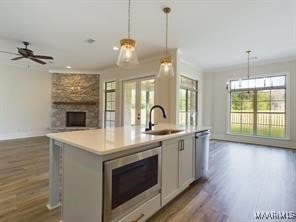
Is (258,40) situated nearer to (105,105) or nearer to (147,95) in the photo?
(147,95)

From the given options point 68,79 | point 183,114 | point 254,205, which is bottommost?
point 254,205

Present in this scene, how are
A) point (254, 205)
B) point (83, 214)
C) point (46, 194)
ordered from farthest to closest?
point (46, 194) < point (254, 205) < point (83, 214)

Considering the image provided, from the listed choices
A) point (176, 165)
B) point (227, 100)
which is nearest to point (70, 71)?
point (227, 100)

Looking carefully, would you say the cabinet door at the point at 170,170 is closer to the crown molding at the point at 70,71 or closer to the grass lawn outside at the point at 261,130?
the grass lawn outside at the point at 261,130

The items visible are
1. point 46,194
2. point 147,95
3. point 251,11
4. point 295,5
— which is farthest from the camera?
point 147,95

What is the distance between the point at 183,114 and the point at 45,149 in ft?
14.5

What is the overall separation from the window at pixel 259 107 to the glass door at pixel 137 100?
3303 mm

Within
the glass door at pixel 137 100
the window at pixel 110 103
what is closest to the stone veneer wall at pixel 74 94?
the window at pixel 110 103

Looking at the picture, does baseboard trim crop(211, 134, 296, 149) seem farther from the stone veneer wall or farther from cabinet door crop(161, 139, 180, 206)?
the stone veneer wall

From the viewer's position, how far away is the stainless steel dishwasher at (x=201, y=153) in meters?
3.02

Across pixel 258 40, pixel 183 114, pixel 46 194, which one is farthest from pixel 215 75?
pixel 46 194

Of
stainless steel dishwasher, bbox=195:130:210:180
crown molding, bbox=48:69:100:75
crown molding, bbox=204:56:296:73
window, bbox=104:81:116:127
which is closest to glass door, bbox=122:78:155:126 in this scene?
window, bbox=104:81:116:127

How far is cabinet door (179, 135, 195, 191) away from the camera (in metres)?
2.60

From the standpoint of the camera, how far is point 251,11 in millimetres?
3035
